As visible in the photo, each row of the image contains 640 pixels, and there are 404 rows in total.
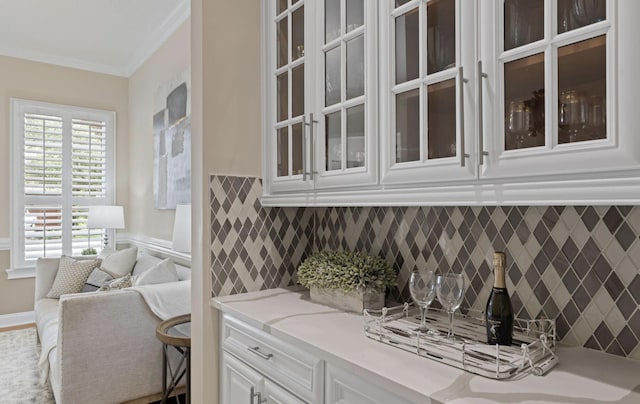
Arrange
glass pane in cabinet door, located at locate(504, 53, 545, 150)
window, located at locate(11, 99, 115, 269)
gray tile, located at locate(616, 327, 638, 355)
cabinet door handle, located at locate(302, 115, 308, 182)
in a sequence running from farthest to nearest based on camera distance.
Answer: window, located at locate(11, 99, 115, 269), cabinet door handle, located at locate(302, 115, 308, 182), gray tile, located at locate(616, 327, 638, 355), glass pane in cabinet door, located at locate(504, 53, 545, 150)

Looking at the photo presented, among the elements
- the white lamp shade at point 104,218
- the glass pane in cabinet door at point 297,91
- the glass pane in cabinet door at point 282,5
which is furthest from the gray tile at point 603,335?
the white lamp shade at point 104,218

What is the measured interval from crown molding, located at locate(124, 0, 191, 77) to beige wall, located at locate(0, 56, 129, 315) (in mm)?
421

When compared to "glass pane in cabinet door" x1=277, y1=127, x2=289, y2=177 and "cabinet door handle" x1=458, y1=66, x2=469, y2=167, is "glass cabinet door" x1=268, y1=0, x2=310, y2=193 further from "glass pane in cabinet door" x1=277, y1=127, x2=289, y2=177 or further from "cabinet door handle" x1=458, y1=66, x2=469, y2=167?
"cabinet door handle" x1=458, y1=66, x2=469, y2=167

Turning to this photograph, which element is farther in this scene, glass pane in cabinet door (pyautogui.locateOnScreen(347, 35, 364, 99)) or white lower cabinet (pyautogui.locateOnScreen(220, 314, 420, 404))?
glass pane in cabinet door (pyautogui.locateOnScreen(347, 35, 364, 99))

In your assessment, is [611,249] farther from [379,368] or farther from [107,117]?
[107,117]

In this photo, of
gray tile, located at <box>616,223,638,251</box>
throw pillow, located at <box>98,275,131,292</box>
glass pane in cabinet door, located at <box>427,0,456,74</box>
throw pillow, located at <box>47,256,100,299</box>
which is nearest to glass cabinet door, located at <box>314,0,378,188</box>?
glass pane in cabinet door, located at <box>427,0,456,74</box>

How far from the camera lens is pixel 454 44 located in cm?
113

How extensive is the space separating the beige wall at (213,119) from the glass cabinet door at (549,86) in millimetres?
1144

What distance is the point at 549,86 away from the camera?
3.05 ft

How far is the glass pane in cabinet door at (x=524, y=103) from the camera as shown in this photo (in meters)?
0.95

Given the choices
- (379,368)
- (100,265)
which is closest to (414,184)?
(379,368)

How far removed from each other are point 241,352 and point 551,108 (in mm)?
1344

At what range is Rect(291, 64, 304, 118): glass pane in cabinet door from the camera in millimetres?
1717

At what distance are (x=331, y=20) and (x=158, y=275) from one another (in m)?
2.15
